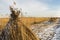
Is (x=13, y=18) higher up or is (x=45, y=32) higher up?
(x=13, y=18)

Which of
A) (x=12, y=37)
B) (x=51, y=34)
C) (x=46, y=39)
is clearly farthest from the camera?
(x=51, y=34)

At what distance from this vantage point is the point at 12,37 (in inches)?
220

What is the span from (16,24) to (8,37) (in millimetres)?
331

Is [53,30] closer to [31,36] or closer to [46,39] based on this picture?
[46,39]

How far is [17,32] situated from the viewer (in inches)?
223

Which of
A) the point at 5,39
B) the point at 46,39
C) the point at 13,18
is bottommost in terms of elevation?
the point at 46,39

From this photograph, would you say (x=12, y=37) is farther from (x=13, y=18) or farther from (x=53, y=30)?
(x=53, y=30)

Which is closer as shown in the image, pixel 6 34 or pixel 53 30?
pixel 6 34

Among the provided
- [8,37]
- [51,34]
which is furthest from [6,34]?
[51,34]

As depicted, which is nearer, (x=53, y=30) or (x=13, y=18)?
(x=13, y=18)

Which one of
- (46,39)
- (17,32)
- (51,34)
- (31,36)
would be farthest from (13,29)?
(51,34)

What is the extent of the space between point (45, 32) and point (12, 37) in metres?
7.45

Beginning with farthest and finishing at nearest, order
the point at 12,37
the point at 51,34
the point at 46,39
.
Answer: the point at 51,34
the point at 46,39
the point at 12,37

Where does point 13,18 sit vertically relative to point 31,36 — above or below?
above
